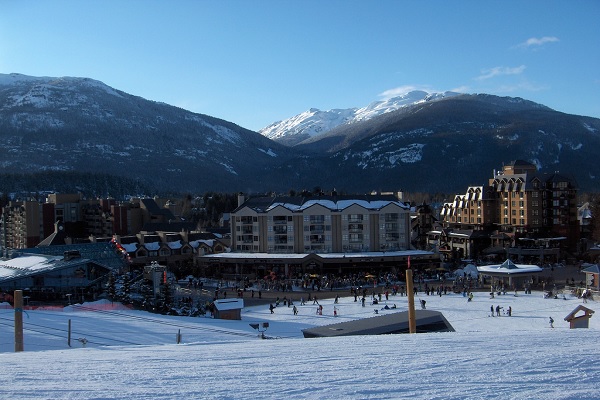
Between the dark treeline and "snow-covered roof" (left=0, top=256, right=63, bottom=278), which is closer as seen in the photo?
"snow-covered roof" (left=0, top=256, right=63, bottom=278)

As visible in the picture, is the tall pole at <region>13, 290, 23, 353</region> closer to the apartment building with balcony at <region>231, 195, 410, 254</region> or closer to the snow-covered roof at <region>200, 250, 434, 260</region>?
the snow-covered roof at <region>200, 250, 434, 260</region>

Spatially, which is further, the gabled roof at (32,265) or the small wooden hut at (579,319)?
the gabled roof at (32,265)

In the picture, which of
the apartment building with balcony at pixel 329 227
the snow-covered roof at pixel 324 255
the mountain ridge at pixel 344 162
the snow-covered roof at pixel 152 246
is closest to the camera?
the snow-covered roof at pixel 324 255

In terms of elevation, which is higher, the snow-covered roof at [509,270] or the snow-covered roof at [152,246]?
the snow-covered roof at [152,246]

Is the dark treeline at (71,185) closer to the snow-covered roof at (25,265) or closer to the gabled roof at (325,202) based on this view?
the gabled roof at (325,202)

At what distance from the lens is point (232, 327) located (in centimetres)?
2161

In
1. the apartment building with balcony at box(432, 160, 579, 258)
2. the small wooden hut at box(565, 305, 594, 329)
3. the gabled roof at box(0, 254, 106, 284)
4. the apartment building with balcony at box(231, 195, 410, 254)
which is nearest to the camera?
the small wooden hut at box(565, 305, 594, 329)

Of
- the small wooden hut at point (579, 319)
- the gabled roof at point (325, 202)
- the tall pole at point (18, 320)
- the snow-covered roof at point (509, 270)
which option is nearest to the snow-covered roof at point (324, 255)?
the gabled roof at point (325, 202)

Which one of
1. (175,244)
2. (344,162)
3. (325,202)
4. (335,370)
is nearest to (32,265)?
(175,244)

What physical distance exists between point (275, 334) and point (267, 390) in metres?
14.0

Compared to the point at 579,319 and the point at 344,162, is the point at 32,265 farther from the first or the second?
the point at 344,162

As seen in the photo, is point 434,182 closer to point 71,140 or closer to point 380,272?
point 71,140

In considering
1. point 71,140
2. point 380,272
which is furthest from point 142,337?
point 71,140

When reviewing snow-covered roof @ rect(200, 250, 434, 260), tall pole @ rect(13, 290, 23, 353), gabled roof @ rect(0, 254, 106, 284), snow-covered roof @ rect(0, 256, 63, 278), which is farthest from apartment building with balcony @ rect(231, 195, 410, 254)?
tall pole @ rect(13, 290, 23, 353)
